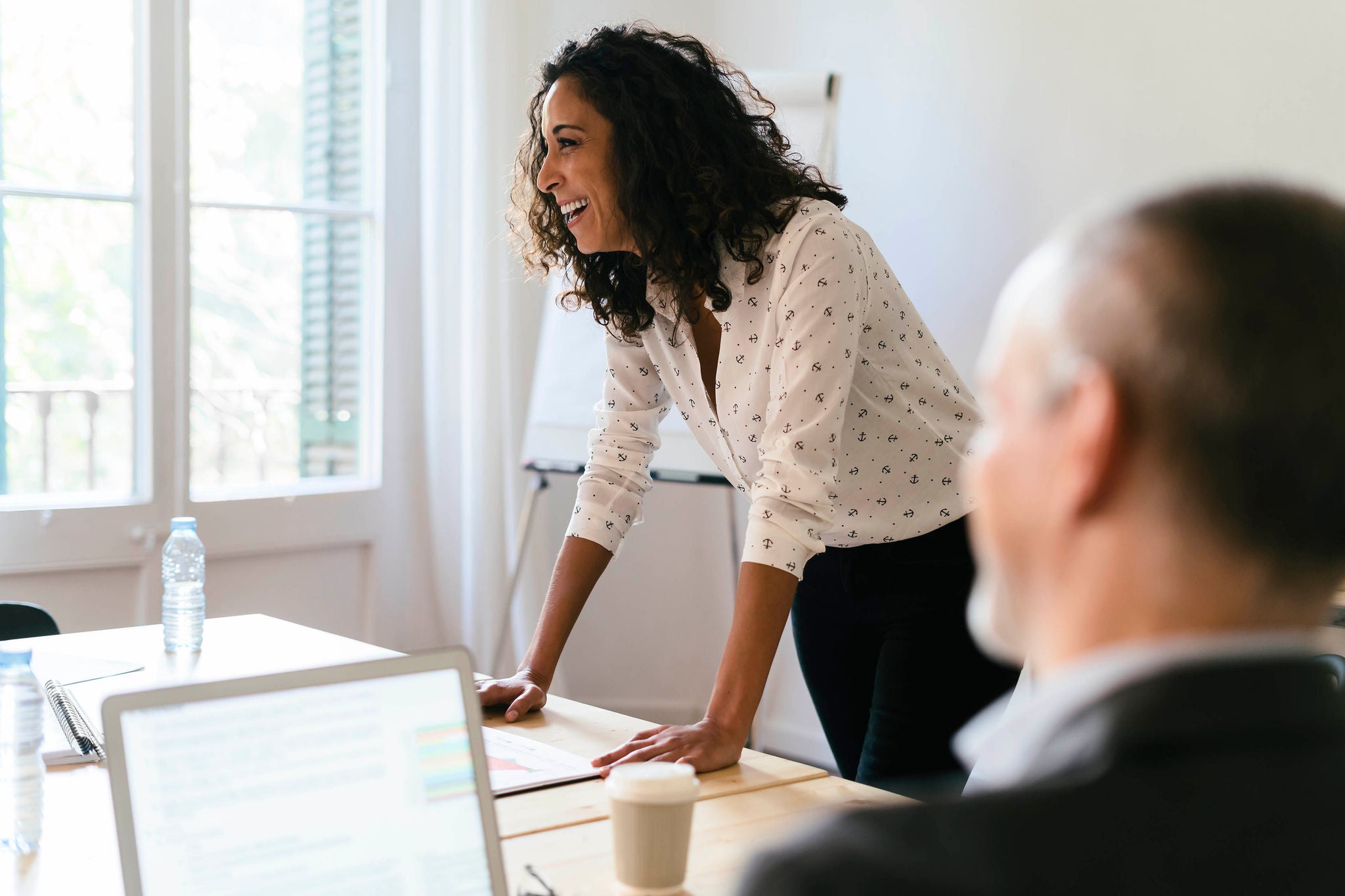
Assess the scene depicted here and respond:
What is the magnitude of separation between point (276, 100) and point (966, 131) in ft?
6.21

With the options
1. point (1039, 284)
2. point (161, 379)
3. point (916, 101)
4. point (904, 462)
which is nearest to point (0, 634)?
point (161, 379)

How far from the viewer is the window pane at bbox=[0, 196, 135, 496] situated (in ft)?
10.3

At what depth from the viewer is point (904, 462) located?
1.67 metres

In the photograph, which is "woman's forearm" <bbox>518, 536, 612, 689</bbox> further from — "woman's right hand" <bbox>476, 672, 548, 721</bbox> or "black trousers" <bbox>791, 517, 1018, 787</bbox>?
"black trousers" <bbox>791, 517, 1018, 787</bbox>

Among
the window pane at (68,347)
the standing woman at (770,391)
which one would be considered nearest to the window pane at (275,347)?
the window pane at (68,347)

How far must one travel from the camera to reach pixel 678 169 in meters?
1.65

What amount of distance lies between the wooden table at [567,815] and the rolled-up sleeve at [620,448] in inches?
10.8

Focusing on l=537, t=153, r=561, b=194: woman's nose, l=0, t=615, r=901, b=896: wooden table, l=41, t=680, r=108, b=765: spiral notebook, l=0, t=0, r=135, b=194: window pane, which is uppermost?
l=0, t=0, r=135, b=194: window pane

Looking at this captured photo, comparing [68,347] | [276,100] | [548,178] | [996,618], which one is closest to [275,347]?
[68,347]

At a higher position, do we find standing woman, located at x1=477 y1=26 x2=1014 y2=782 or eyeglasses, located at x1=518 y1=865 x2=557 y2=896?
standing woman, located at x1=477 y1=26 x2=1014 y2=782

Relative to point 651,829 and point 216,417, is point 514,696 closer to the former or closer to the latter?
point 651,829

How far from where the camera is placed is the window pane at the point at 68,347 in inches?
123

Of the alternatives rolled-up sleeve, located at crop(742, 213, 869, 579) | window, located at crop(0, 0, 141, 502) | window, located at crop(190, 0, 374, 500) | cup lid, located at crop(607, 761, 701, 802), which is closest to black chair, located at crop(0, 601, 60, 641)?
window, located at crop(0, 0, 141, 502)

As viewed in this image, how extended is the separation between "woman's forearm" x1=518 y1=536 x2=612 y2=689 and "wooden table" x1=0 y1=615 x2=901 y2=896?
0.06 meters
